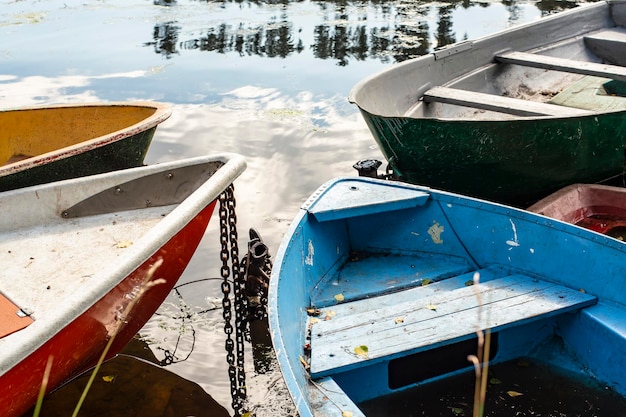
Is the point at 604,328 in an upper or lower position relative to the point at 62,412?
upper

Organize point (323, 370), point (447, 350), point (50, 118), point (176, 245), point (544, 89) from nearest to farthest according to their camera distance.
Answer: point (323, 370)
point (447, 350)
point (176, 245)
point (50, 118)
point (544, 89)

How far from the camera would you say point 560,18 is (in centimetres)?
732

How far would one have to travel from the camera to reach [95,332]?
136 inches

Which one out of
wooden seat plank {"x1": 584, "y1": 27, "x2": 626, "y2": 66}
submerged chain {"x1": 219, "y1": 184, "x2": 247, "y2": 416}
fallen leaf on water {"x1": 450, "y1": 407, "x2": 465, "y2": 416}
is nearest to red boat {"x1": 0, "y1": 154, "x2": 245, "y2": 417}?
submerged chain {"x1": 219, "y1": 184, "x2": 247, "y2": 416}

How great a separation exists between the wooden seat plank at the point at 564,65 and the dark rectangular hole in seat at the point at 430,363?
3541 millimetres

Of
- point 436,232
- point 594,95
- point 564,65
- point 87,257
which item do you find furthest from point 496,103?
point 87,257

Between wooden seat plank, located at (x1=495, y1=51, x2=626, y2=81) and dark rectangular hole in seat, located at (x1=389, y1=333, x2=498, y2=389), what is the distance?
354 cm

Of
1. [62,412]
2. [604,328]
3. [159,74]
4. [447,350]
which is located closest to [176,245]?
[62,412]

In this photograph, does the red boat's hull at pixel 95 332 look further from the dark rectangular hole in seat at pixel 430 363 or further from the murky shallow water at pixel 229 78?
the dark rectangular hole in seat at pixel 430 363

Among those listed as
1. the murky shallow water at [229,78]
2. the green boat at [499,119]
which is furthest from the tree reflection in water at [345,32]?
the green boat at [499,119]

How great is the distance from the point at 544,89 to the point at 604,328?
4062 millimetres

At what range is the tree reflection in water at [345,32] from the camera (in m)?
10.2

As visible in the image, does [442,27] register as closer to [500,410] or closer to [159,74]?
[159,74]

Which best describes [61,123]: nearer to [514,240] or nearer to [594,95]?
[514,240]
